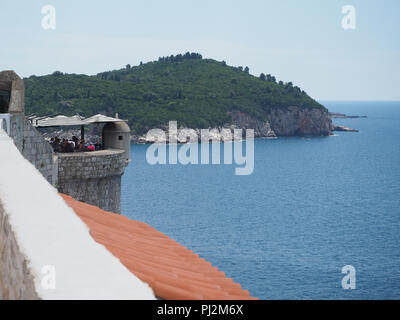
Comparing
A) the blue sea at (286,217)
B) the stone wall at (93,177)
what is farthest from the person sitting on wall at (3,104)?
the blue sea at (286,217)

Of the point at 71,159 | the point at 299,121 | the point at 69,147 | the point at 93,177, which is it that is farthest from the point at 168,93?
the point at 71,159

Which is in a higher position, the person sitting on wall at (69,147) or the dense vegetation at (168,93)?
the dense vegetation at (168,93)

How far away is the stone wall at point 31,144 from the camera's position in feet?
29.4

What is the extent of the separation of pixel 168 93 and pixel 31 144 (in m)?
123

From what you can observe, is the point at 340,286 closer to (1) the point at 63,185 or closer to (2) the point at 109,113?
A: (1) the point at 63,185

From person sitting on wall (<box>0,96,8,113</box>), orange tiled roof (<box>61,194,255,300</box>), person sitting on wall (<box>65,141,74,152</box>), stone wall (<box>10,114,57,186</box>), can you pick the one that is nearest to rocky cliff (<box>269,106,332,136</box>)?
person sitting on wall (<box>65,141,74,152</box>)

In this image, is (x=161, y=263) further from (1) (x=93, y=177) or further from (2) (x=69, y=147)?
(2) (x=69, y=147)

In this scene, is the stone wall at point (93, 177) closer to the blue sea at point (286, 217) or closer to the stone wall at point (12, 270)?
the stone wall at point (12, 270)

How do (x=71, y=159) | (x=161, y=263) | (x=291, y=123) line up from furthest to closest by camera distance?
(x=291, y=123)
(x=71, y=159)
(x=161, y=263)

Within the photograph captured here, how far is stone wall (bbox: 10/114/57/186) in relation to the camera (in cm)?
897

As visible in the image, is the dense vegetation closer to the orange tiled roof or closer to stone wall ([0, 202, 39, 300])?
the orange tiled roof

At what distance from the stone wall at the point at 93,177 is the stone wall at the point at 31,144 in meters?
1.93

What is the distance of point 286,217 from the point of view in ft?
176

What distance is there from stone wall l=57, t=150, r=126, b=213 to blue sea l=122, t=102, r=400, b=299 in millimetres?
18438
